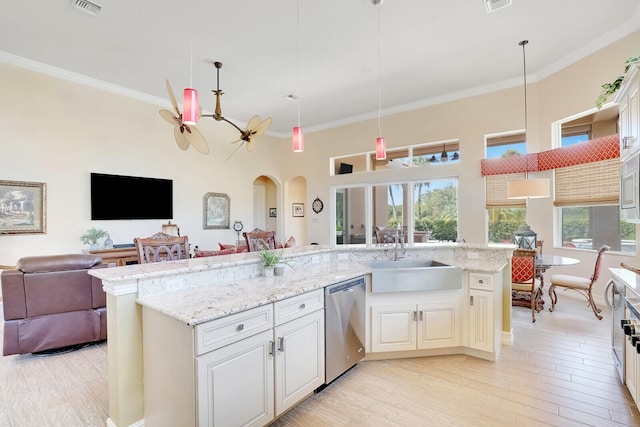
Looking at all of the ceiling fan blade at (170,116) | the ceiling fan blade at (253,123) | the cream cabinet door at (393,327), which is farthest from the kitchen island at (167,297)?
the ceiling fan blade at (253,123)

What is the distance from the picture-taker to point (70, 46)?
4223 mm

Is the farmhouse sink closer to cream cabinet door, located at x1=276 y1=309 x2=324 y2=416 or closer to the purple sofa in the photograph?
cream cabinet door, located at x1=276 y1=309 x2=324 y2=416

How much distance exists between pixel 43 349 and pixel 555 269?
24.7 feet

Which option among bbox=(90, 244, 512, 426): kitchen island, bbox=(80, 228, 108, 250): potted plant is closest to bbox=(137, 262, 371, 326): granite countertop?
bbox=(90, 244, 512, 426): kitchen island

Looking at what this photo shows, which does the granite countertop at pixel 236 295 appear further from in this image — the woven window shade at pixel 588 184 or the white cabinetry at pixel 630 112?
the woven window shade at pixel 588 184

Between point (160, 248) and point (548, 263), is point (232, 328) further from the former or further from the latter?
point (548, 263)

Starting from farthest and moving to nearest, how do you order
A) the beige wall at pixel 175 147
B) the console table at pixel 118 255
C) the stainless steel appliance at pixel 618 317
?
the console table at pixel 118 255
the beige wall at pixel 175 147
the stainless steel appliance at pixel 618 317

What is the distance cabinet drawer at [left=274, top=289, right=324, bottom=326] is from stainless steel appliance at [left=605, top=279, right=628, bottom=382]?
2.35 m

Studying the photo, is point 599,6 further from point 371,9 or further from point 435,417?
point 435,417

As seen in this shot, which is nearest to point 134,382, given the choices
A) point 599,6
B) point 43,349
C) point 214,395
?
point 214,395

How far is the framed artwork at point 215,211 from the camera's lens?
22.7 feet

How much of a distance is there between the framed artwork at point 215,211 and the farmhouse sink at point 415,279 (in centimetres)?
516

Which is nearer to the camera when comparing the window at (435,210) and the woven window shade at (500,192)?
the woven window shade at (500,192)

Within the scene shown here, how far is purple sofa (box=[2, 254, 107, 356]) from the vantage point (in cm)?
293
